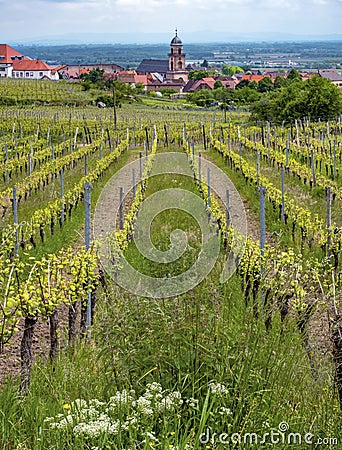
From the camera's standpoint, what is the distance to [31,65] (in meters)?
117

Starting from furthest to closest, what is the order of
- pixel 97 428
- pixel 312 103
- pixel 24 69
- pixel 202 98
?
1. pixel 24 69
2. pixel 202 98
3. pixel 312 103
4. pixel 97 428

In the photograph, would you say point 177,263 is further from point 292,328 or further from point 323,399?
point 323,399

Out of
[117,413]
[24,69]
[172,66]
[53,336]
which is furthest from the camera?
[172,66]

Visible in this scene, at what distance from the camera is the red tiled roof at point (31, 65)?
4535 inches

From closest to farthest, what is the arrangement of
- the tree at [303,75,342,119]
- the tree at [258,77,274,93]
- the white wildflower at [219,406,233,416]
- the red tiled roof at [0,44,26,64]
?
the white wildflower at [219,406,233,416] < the tree at [303,75,342,119] < the tree at [258,77,274,93] < the red tiled roof at [0,44,26,64]

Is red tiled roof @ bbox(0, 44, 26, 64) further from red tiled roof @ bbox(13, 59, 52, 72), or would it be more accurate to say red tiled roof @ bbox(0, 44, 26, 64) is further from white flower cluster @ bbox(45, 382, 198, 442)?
white flower cluster @ bbox(45, 382, 198, 442)

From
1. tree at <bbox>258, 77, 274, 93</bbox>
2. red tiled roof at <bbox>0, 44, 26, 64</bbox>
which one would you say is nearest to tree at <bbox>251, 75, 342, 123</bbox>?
tree at <bbox>258, 77, 274, 93</bbox>

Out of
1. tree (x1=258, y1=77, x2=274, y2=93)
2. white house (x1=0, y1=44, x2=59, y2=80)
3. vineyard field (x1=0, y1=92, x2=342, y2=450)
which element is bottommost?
vineyard field (x1=0, y1=92, x2=342, y2=450)

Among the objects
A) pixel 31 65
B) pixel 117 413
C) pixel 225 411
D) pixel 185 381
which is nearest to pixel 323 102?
pixel 185 381

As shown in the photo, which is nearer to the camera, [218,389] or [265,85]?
[218,389]

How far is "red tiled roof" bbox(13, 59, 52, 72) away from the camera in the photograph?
378 ft

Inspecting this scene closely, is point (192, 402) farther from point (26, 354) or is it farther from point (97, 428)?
point (26, 354)

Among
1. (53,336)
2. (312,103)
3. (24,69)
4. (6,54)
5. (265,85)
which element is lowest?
(53,336)

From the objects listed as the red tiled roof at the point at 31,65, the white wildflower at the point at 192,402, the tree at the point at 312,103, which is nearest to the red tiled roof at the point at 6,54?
the red tiled roof at the point at 31,65
